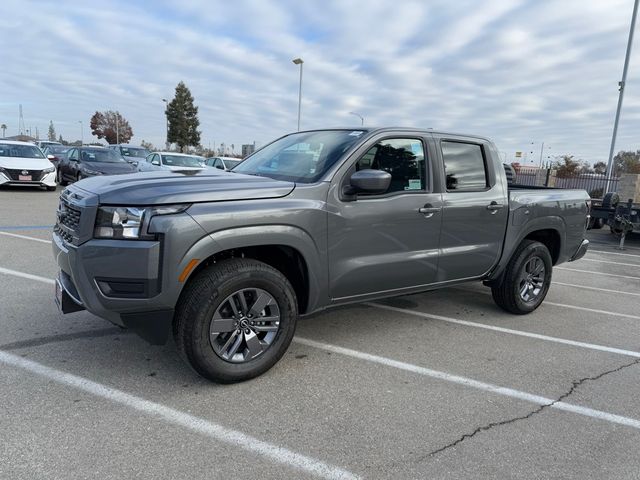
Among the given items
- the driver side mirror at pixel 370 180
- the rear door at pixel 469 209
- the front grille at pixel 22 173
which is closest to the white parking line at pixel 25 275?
the driver side mirror at pixel 370 180

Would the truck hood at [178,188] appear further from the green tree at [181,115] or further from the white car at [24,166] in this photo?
the green tree at [181,115]

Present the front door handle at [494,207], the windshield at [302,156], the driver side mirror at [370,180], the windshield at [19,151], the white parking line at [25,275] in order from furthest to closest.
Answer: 1. the windshield at [19,151]
2. the white parking line at [25,275]
3. the front door handle at [494,207]
4. the windshield at [302,156]
5. the driver side mirror at [370,180]

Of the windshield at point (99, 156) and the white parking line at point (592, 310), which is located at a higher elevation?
the windshield at point (99, 156)

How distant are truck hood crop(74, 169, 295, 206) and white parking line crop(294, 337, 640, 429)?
58.6 inches

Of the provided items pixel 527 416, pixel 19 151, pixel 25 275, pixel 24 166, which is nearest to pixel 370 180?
pixel 527 416

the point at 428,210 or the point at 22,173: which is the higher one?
the point at 428,210

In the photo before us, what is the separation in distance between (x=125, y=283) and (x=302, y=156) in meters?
1.85

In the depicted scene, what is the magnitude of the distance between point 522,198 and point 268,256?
2.88 m

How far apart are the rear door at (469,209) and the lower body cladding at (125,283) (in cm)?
252

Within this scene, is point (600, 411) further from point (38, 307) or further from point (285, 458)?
point (38, 307)

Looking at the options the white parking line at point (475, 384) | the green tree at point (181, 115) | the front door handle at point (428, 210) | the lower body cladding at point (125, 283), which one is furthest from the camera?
the green tree at point (181, 115)

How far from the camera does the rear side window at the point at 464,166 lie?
444cm

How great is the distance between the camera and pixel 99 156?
55.8ft

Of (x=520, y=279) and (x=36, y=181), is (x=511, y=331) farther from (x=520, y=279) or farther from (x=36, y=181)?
(x=36, y=181)
